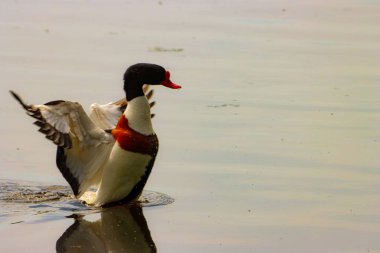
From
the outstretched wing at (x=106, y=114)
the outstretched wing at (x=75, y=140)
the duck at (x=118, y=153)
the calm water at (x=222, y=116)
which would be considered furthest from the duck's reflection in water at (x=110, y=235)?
the outstretched wing at (x=106, y=114)

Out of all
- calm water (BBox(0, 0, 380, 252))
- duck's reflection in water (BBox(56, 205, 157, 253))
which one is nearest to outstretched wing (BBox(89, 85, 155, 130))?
calm water (BBox(0, 0, 380, 252))

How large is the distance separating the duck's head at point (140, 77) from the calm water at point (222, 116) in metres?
0.76

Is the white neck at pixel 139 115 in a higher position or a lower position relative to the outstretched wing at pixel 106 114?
higher

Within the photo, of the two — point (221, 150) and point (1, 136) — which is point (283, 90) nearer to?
point (221, 150)

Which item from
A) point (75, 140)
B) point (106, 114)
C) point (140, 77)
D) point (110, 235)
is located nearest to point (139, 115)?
point (140, 77)

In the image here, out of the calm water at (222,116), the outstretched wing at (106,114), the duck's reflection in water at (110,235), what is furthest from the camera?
the outstretched wing at (106,114)

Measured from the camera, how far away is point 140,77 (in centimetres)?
919

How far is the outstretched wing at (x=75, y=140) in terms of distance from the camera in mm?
8656

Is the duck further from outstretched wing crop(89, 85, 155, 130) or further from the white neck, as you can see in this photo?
outstretched wing crop(89, 85, 155, 130)

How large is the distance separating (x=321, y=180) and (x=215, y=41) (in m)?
5.74

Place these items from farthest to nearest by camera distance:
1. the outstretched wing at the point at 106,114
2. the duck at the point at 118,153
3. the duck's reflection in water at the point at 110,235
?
the outstretched wing at the point at 106,114, the duck at the point at 118,153, the duck's reflection in water at the point at 110,235

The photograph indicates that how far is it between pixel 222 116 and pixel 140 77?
2130 mm

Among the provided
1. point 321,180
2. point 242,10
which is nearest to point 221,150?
point 321,180

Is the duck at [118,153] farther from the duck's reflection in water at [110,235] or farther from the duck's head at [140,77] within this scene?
the duck's reflection in water at [110,235]
